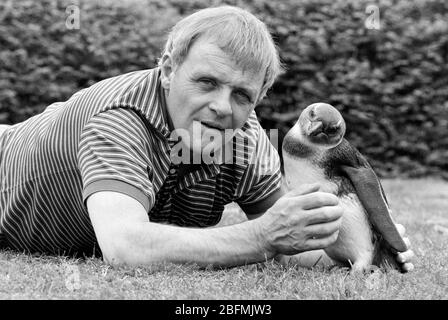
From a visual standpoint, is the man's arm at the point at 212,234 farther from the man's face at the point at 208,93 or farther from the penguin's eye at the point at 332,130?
the man's face at the point at 208,93

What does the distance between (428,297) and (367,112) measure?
6.66 m

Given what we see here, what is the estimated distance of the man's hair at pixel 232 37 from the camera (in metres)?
3.16

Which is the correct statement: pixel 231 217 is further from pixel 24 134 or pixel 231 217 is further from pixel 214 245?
pixel 214 245

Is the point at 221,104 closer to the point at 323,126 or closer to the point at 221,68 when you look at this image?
the point at 221,68

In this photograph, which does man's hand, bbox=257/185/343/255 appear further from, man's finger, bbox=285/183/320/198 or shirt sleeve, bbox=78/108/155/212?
shirt sleeve, bbox=78/108/155/212

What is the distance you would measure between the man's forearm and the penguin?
0.34 metres

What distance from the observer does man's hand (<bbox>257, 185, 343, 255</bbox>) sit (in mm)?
2895

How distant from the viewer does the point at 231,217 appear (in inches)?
220

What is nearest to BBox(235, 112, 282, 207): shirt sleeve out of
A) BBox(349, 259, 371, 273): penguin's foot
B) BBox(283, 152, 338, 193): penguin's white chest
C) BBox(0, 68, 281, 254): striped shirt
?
BBox(0, 68, 281, 254): striped shirt

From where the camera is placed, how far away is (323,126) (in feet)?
9.98

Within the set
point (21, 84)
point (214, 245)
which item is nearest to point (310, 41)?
point (21, 84)

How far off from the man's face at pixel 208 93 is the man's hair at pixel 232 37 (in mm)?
29

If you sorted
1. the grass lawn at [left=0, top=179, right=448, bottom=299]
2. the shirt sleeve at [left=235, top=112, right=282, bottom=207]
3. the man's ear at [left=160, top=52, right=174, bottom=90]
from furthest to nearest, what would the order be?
the shirt sleeve at [left=235, top=112, right=282, bottom=207], the man's ear at [left=160, top=52, right=174, bottom=90], the grass lawn at [left=0, top=179, right=448, bottom=299]

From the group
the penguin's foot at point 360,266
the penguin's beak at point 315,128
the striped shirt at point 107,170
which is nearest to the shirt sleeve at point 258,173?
the striped shirt at point 107,170
